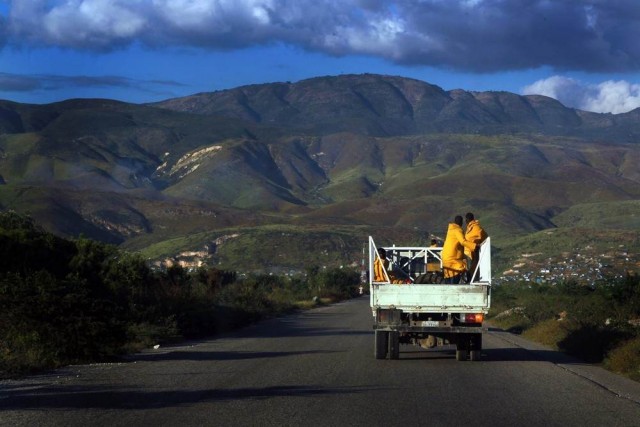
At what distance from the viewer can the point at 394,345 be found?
19453mm

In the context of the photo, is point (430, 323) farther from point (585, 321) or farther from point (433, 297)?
point (585, 321)

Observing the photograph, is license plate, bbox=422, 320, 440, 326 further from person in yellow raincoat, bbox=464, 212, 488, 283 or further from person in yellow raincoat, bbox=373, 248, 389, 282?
person in yellow raincoat, bbox=464, 212, 488, 283

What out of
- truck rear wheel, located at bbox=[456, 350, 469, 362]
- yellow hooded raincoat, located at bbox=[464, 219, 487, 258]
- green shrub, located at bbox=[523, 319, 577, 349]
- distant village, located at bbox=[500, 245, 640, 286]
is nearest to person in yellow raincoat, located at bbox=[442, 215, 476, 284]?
yellow hooded raincoat, located at bbox=[464, 219, 487, 258]

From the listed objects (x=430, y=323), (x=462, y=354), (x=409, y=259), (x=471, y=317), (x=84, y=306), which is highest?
(x=409, y=259)

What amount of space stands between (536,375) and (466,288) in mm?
2537

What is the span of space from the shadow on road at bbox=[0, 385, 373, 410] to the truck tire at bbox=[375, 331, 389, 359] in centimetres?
463

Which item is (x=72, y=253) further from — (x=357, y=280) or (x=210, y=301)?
(x=357, y=280)

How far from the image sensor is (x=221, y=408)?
491 inches

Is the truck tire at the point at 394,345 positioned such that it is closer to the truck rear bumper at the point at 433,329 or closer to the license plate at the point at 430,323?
the truck rear bumper at the point at 433,329

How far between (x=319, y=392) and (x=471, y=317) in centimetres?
555

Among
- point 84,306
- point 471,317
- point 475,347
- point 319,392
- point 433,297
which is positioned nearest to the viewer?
point 319,392

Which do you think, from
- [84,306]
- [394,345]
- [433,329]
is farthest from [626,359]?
[84,306]

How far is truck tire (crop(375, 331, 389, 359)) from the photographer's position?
19312 mm

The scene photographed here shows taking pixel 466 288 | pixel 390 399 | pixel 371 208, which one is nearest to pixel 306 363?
pixel 466 288
